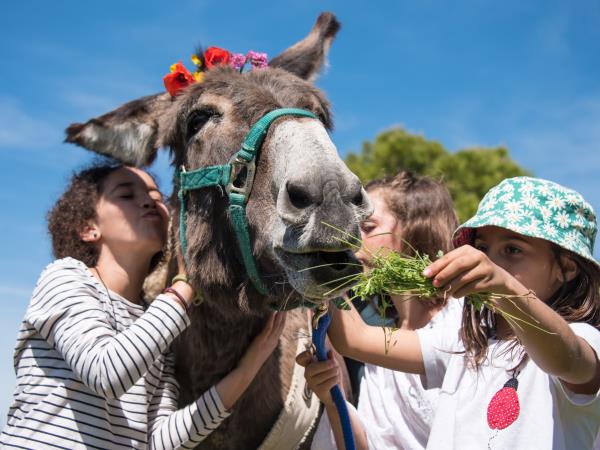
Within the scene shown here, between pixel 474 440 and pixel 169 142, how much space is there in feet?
6.80

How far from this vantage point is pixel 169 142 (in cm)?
306

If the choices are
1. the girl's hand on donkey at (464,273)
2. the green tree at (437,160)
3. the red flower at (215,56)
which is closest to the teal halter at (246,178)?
the red flower at (215,56)

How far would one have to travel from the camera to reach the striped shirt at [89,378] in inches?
93.2

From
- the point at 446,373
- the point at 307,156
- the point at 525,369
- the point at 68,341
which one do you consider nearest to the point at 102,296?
the point at 68,341

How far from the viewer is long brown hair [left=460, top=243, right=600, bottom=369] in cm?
234

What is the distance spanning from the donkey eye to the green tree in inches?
768

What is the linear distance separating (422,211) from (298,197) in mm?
1865

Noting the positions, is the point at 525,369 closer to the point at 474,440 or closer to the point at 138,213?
the point at 474,440

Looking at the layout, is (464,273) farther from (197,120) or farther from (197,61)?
(197,61)

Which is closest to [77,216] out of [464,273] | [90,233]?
[90,233]

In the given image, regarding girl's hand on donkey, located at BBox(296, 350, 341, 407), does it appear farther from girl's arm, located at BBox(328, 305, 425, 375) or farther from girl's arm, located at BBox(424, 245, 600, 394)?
girl's arm, located at BBox(424, 245, 600, 394)

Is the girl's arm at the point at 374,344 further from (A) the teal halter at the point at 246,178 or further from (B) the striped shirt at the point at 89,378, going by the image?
(B) the striped shirt at the point at 89,378

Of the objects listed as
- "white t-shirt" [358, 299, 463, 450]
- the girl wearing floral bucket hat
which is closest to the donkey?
"white t-shirt" [358, 299, 463, 450]

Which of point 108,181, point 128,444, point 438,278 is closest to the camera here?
point 438,278
